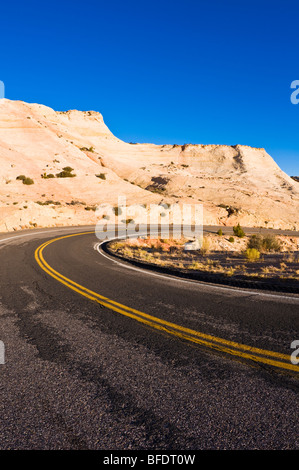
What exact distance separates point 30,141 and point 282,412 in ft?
225

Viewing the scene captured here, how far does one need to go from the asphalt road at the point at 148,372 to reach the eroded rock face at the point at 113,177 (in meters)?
25.8

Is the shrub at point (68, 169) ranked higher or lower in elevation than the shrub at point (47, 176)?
higher

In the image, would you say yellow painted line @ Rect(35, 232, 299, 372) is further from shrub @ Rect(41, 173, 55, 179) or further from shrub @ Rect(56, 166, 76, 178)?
shrub @ Rect(56, 166, 76, 178)

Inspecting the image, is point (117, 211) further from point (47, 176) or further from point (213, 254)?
point (213, 254)

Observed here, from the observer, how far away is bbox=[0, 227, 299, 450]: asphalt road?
8.34 feet

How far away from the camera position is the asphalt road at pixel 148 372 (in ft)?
8.34

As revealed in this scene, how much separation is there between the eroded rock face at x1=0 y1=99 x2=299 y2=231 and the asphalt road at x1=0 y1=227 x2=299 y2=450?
1015 inches

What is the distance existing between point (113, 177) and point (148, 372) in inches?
2144

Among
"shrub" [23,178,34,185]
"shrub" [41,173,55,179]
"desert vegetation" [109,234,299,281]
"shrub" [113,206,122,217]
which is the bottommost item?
"desert vegetation" [109,234,299,281]

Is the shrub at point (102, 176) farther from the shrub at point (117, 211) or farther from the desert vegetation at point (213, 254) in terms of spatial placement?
the desert vegetation at point (213, 254)

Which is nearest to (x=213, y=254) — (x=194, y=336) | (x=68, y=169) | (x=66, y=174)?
(x=194, y=336)

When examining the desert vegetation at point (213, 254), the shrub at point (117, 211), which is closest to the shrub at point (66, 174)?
the shrub at point (117, 211)

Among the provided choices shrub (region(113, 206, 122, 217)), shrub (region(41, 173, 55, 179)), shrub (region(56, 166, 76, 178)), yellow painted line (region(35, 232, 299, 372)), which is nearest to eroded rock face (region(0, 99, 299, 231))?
shrub (region(41, 173, 55, 179))
